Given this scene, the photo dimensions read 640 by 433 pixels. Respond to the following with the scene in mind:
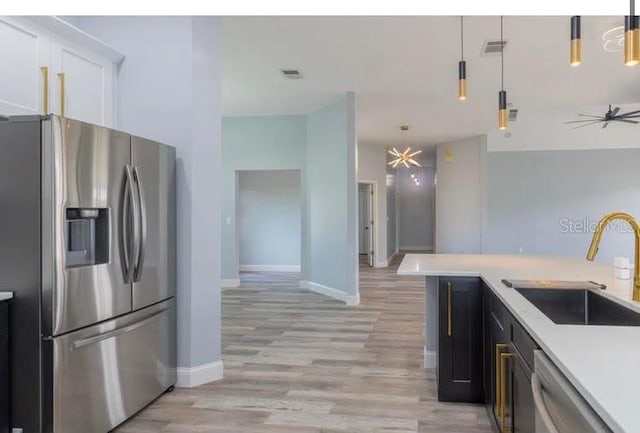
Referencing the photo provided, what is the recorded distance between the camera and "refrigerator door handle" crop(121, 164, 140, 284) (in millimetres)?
2795

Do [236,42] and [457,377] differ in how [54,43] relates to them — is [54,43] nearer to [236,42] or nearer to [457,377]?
[236,42]

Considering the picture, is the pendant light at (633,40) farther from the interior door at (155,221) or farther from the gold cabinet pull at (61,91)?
the gold cabinet pull at (61,91)

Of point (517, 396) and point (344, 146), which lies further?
point (344, 146)

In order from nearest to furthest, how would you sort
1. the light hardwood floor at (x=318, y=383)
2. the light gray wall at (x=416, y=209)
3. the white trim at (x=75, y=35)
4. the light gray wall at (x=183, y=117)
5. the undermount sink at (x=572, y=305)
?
the undermount sink at (x=572, y=305)
the white trim at (x=75, y=35)
the light hardwood floor at (x=318, y=383)
the light gray wall at (x=183, y=117)
the light gray wall at (x=416, y=209)

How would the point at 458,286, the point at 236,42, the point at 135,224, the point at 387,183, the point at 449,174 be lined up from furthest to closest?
1. the point at 387,183
2. the point at 449,174
3. the point at 236,42
4. the point at 458,286
5. the point at 135,224

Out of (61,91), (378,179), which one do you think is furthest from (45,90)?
(378,179)

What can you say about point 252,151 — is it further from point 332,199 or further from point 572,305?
point 572,305

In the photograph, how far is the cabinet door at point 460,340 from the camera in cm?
309

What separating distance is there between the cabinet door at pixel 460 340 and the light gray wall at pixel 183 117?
1.68 metres

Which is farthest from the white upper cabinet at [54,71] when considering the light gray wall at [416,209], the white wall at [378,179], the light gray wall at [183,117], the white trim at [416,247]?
the white trim at [416,247]

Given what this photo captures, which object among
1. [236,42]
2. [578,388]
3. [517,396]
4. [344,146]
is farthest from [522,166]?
[578,388]

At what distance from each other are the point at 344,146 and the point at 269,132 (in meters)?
1.86

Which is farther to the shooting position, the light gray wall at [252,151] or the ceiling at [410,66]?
the light gray wall at [252,151]

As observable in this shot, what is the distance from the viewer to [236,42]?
15.4 ft
